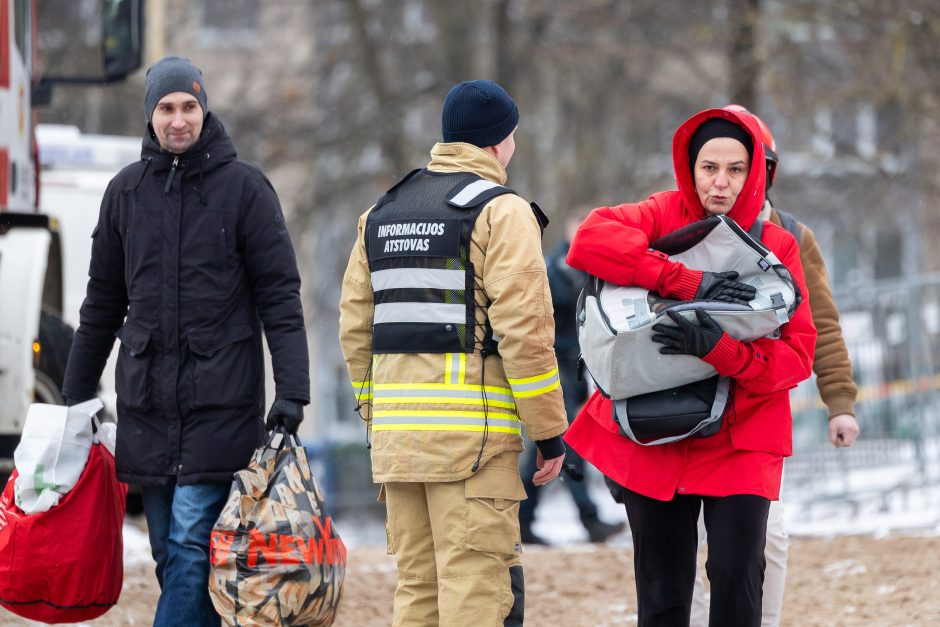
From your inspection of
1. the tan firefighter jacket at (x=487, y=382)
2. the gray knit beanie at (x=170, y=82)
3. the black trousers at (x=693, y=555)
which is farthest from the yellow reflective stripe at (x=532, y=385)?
the gray knit beanie at (x=170, y=82)

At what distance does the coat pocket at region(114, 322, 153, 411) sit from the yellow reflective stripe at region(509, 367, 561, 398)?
3.89ft

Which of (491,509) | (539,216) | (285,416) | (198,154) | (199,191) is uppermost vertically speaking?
(198,154)

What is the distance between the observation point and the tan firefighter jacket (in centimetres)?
412

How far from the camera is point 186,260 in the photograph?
4.62 metres

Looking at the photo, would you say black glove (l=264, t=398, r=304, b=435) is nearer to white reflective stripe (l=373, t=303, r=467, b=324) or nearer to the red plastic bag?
white reflective stripe (l=373, t=303, r=467, b=324)

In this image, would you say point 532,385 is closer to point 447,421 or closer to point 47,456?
point 447,421

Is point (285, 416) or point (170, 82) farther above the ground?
point (170, 82)

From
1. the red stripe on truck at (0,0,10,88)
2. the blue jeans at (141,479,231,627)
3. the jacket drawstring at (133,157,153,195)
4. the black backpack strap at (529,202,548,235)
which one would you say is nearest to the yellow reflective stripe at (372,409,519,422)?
the black backpack strap at (529,202,548,235)

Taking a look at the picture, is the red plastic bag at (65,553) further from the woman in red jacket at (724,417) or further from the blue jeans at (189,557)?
the woman in red jacket at (724,417)

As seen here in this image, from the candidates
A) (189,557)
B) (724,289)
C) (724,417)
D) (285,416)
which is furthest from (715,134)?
(189,557)

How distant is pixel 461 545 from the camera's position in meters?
4.18

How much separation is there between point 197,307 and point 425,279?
0.80 metres

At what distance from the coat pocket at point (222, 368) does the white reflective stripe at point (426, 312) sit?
60cm

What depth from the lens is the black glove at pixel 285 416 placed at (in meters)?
4.54
